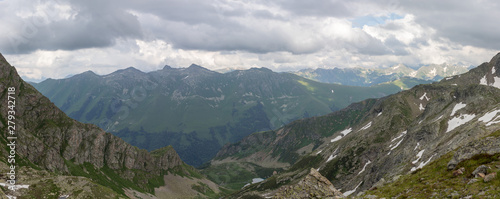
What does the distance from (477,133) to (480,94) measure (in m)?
86.5

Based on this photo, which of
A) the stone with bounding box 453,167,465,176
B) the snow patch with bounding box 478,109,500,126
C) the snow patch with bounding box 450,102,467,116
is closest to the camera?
the stone with bounding box 453,167,465,176

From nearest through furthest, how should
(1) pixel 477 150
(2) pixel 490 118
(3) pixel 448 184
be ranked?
(3) pixel 448 184 < (1) pixel 477 150 < (2) pixel 490 118

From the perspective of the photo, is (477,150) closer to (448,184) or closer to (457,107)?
(448,184)

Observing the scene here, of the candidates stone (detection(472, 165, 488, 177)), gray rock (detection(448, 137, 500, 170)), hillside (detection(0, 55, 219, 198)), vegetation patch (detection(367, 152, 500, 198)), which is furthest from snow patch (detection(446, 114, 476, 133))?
hillside (detection(0, 55, 219, 198))

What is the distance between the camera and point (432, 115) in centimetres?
17225

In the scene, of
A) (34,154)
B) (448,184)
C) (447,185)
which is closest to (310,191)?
(447,185)

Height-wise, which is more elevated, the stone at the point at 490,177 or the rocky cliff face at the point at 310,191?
the stone at the point at 490,177

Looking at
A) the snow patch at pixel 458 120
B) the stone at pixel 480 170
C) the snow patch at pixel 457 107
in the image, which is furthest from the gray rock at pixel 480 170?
the snow patch at pixel 457 107

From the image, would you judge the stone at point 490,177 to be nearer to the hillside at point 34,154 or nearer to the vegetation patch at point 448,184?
the vegetation patch at point 448,184

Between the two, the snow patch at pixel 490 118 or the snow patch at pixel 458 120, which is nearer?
the snow patch at pixel 490 118

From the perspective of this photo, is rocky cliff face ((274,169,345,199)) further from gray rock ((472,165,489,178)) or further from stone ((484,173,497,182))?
stone ((484,173,497,182))

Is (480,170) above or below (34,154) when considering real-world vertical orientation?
above

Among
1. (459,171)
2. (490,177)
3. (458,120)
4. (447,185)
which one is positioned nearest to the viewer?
(490,177)

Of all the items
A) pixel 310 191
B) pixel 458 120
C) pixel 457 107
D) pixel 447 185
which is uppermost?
pixel 457 107
